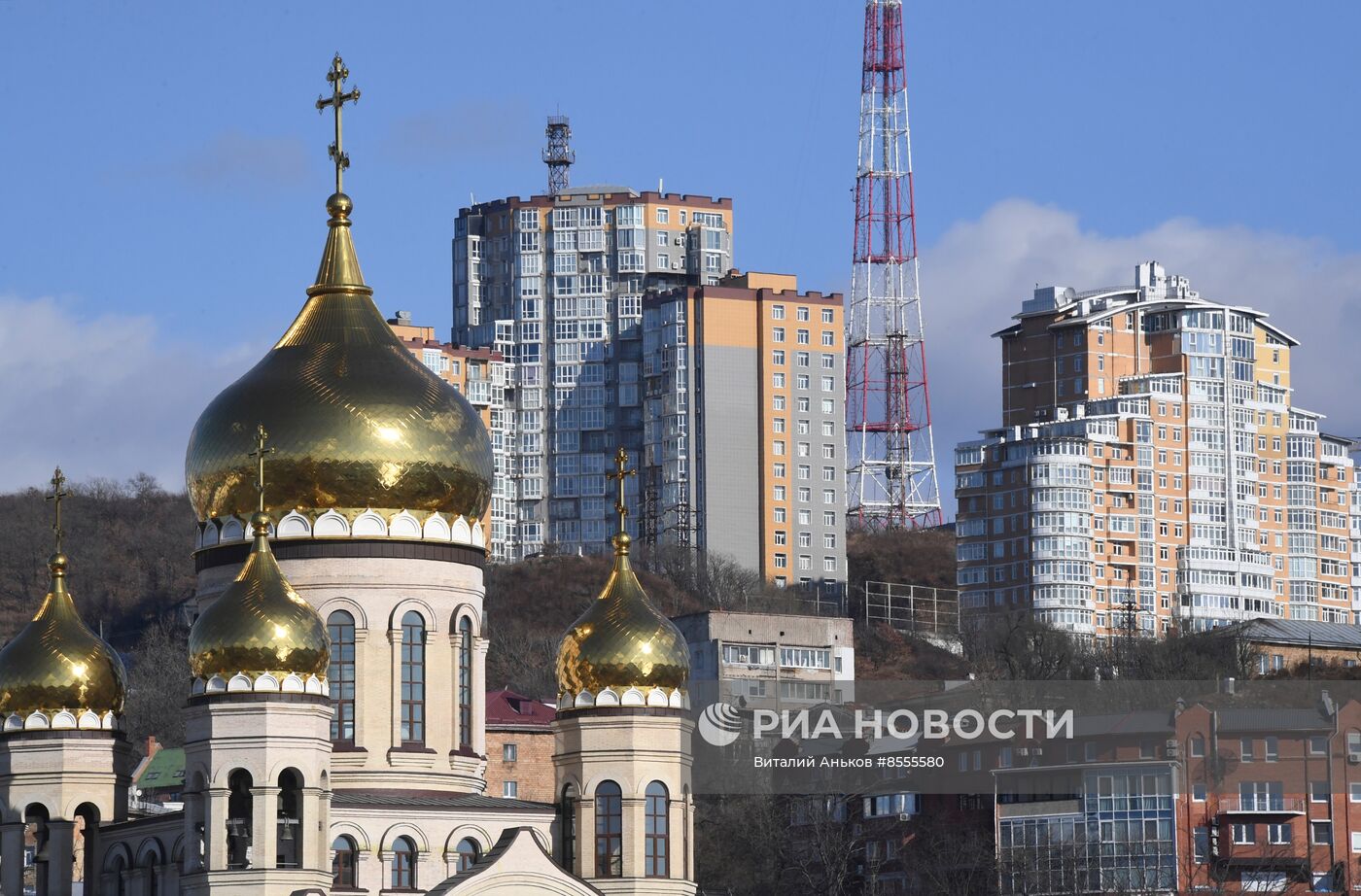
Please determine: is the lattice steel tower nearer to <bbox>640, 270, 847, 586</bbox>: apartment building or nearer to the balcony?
<bbox>640, 270, 847, 586</bbox>: apartment building

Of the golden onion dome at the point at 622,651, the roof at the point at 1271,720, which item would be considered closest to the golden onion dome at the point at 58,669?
the golden onion dome at the point at 622,651

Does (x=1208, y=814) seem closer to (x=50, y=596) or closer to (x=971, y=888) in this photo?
(x=971, y=888)

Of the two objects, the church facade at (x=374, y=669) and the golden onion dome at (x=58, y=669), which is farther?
the golden onion dome at (x=58, y=669)

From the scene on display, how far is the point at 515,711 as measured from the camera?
6100cm

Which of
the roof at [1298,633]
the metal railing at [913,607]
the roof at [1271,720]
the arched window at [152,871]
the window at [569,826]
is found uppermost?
the metal railing at [913,607]

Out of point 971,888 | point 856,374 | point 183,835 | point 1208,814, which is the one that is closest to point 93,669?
point 183,835

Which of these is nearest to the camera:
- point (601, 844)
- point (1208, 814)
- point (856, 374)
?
point (601, 844)

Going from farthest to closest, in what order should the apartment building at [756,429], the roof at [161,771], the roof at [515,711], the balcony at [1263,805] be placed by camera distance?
1. the apartment building at [756,429]
2. the roof at [161,771]
3. the balcony at [1263,805]
4. the roof at [515,711]

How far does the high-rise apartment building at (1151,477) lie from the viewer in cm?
9719

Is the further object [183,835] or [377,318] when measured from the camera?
[377,318]

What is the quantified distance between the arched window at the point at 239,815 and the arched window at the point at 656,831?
480 centimetres

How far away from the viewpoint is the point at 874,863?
59844 mm

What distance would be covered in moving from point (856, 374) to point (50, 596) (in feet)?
230

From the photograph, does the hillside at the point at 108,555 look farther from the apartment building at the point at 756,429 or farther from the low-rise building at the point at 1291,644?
the low-rise building at the point at 1291,644
